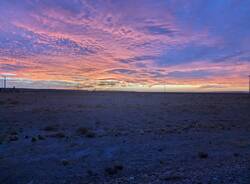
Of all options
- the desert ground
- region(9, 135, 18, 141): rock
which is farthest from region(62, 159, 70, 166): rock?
region(9, 135, 18, 141): rock

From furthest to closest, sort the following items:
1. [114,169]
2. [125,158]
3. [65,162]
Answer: [125,158], [65,162], [114,169]

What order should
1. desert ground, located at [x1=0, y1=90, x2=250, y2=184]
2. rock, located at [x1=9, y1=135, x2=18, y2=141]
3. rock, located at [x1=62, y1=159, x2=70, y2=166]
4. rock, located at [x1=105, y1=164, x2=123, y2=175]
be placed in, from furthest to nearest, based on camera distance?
rock, located at [x1=9, y1=135, x2=18, y2=141] → rock, located at [x1=62, y1=159, x2=70, y2=166] → rock, located at [x1=105, y1=164, x2=123, y2=175] → desert ground, located at [x1=0, y1=90, x2=250, y2=184]

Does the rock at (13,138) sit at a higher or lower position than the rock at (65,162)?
higher

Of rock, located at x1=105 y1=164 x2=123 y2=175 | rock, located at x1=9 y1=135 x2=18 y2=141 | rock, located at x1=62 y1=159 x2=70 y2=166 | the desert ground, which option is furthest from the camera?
Answer: rock, located at x1=9 y1=135 x2=18 y2=141

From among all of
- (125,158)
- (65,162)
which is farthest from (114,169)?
(65,162)

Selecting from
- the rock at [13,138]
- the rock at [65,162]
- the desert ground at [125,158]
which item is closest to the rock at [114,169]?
the desert ground at [125,158]

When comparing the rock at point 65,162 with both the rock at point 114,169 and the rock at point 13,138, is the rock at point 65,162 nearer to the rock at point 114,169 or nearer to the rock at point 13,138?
the rock at point 114,169

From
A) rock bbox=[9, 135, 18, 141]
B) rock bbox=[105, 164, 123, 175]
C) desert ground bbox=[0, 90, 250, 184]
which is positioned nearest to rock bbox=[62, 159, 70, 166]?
desert ground bbox=[0, 90, 250, 184]

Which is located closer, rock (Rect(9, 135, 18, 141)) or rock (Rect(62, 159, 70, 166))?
rock (Rect(62, 159, 70, 166))

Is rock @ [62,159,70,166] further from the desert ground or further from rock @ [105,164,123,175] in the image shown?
rock @ [105,164,123,175]

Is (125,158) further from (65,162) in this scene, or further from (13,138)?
(13,138)

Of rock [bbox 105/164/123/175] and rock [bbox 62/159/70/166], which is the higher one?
rock [bbox 105/164/123/175]

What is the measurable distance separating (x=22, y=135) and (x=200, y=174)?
11407 mm

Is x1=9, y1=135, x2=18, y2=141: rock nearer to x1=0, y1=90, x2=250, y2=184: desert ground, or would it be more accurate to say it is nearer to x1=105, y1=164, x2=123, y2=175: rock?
x1=0, y1=90, x2=250, y2=184: desert ground
